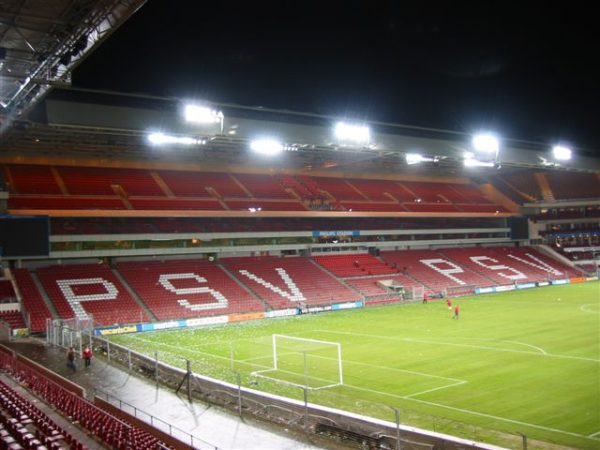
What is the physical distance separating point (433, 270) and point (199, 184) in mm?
23802

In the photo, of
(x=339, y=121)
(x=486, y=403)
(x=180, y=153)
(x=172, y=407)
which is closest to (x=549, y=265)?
(x=339, y=121)

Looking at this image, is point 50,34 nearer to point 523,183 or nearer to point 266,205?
point 266,205

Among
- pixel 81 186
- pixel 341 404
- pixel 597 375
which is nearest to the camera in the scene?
pixel 341 404

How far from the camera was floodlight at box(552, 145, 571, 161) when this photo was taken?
5925 cm

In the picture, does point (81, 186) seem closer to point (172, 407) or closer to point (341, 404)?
point (172, 407)

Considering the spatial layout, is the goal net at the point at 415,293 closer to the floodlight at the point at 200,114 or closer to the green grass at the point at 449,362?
the green grass at the point at 449,362

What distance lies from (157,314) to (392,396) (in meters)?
21.8

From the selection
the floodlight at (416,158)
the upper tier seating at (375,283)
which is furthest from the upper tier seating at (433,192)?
the upper tier seating at (375,283)

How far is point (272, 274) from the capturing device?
152 ft

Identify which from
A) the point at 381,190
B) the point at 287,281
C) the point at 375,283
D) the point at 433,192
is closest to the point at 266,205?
the point at 287,281

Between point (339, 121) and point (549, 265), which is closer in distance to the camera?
point (339, 121)

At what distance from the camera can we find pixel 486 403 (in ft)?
57.3

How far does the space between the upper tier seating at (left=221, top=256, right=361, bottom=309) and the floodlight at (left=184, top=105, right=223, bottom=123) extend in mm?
13336

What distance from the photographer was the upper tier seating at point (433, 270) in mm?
52656
